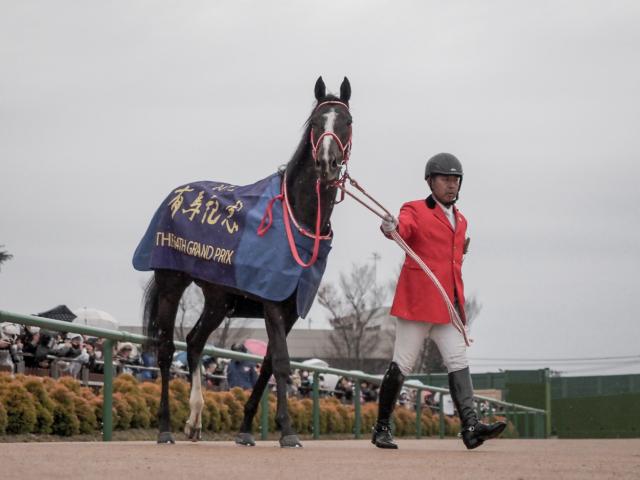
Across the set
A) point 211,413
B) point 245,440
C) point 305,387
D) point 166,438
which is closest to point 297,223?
point 245,440

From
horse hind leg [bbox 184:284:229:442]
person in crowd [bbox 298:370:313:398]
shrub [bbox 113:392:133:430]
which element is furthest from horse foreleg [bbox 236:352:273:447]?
person in crowd [bbox 298:370:313:398]

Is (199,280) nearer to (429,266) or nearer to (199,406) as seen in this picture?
(199,406)

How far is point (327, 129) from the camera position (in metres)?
8.74

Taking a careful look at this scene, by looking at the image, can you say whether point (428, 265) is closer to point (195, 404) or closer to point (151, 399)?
point (195, 404)

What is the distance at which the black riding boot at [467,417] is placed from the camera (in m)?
8.57

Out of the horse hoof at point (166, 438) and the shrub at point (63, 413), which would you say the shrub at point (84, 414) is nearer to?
the shrub at point (63, 413)

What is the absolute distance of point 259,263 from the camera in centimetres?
887

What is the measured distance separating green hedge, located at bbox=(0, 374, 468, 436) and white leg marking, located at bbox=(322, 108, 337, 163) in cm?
360

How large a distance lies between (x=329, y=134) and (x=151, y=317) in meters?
2.70

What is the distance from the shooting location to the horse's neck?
896 cm

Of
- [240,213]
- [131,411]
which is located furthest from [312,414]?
[240,213]

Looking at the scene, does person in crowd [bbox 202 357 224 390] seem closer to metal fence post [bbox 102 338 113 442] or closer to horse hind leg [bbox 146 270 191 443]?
metal fence post [bbox 102 338 113 442]

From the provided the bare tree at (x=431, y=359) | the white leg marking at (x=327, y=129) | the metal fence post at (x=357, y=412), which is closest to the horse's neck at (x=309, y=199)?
the white leg marking at (x=327, y=129)

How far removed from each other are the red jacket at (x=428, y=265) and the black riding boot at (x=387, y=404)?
48cm
